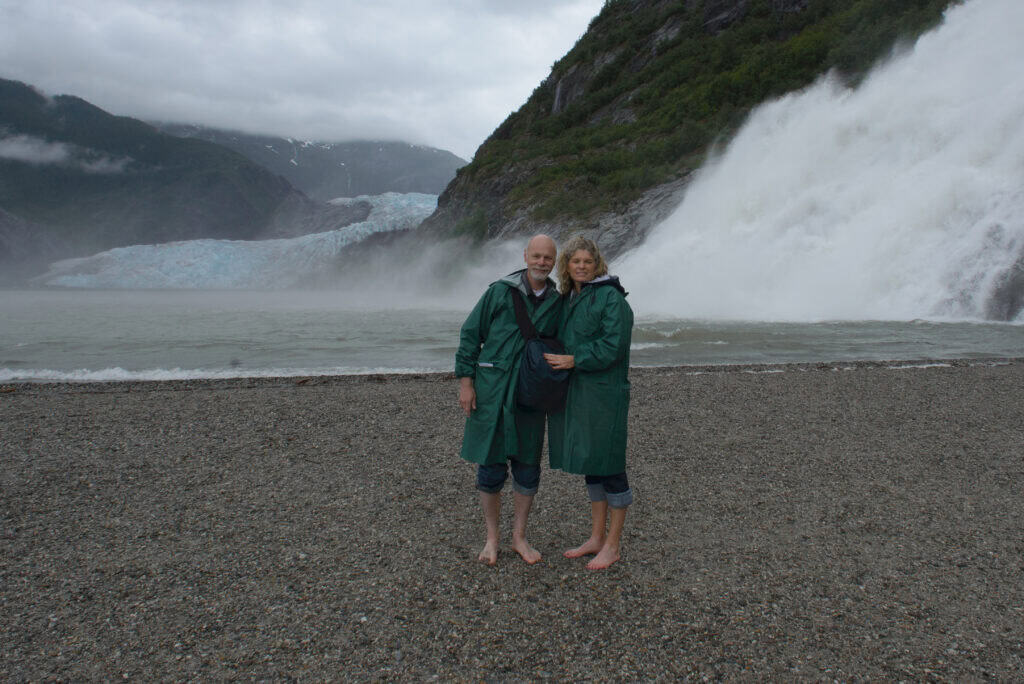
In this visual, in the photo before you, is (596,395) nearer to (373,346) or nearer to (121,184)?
(373,346)

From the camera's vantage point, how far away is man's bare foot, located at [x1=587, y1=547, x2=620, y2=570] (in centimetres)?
320

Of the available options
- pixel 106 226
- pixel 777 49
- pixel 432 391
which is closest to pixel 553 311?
pixel 432 391

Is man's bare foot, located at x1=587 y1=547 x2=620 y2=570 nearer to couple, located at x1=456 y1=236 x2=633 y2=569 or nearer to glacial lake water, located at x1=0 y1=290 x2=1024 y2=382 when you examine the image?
couple, located at x1=456 y1=236 x2=633 y2=569

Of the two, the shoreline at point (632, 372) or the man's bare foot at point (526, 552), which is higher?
the shoreline at point (632, 372)

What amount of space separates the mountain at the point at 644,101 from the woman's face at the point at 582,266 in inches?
1011

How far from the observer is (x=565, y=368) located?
2.93 meters

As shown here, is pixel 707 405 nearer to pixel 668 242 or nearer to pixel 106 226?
pixel 668 242

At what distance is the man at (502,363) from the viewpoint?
3.05m

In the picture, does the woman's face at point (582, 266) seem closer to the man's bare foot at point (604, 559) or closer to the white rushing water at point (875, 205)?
the man's bare foot at point (604, 559)

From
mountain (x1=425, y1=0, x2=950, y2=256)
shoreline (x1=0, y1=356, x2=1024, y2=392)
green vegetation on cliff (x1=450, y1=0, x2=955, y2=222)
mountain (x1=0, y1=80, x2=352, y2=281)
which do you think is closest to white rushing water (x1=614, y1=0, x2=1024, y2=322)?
mountain (x1=425, y1=0, x2=950, y2=256)

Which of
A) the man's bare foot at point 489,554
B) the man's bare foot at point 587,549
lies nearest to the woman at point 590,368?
the man's bare foot at point 587,549

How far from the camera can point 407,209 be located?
3091 inches

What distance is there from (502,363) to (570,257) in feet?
1.88

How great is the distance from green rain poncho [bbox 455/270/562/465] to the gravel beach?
63 centimetres
